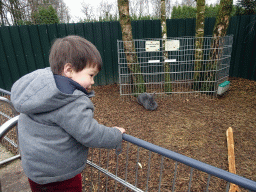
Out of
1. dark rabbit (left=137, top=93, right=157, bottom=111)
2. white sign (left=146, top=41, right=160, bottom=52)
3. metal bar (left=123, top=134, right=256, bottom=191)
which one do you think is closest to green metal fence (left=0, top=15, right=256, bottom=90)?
white sign (left=146, top=41, right=160, bottom=52)

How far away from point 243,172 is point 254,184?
2.10 m

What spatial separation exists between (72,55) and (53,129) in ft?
1.61

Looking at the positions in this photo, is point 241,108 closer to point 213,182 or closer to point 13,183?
point 213,182

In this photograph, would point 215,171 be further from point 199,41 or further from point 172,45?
point 199,41

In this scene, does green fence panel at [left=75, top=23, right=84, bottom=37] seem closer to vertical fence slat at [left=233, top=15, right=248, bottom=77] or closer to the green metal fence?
the green metal fence

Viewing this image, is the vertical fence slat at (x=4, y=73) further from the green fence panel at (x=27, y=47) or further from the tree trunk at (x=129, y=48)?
the tree trunk at (x=129, y=48)

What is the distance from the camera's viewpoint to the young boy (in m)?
1.02

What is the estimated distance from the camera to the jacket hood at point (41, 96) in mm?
983

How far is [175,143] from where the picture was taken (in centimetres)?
315

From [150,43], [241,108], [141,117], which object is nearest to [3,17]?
[150,43]

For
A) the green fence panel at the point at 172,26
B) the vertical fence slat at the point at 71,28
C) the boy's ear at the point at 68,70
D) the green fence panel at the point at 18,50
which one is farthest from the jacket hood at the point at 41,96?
the green fence panel at the point at 172,26

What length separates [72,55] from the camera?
111 cm

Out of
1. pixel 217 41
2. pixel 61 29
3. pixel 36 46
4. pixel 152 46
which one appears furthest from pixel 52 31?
pixel 217 41

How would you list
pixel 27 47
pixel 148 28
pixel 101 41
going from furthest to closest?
pixel 148 28 < pixel 101 41 < pixel 27 47
